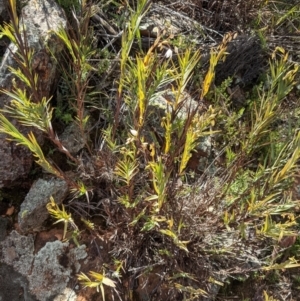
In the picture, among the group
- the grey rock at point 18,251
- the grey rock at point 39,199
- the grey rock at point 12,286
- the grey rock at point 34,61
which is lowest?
the grey rock at point 12,286

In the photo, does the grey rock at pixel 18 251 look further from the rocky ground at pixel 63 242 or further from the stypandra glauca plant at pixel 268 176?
the stypandra glauca plant at pixel 268 176

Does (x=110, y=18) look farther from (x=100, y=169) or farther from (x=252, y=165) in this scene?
(x=252, y=165)

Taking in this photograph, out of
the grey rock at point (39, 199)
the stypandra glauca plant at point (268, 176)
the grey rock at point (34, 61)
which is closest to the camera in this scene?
the stypandra glauca plant at point (268, 176)

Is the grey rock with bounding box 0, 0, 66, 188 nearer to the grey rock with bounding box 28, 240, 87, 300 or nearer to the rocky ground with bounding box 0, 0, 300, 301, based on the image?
the rocky ground with bounding box 0, 0, 300, 301

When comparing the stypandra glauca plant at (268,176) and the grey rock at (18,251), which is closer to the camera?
the stypandra glauca plant at (268,176)

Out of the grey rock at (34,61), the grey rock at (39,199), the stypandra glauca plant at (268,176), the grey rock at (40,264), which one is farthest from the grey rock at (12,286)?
the stypandra glauca plant at (268,176)

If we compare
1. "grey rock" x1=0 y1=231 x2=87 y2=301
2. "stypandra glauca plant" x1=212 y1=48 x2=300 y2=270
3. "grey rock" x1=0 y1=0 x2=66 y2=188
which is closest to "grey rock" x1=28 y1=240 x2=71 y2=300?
"grey rock" x1=0 y1=231 x2=87 y2=301

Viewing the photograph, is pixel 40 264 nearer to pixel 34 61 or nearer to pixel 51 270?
pixel 51 270

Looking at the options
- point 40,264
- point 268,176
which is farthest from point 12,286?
point 268,176
